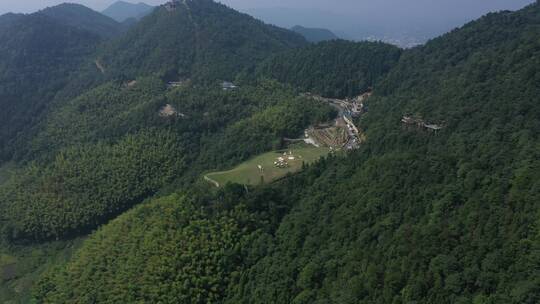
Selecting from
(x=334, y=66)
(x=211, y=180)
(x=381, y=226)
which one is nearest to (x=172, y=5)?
(x=334, y=66)

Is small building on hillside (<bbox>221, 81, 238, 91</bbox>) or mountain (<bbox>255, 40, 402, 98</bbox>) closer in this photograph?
mountain (<bbox>255, 40, 402, 98</bbox>)

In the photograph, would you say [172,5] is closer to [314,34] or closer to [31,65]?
[31,65]

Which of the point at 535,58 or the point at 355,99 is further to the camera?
the point at 355,99

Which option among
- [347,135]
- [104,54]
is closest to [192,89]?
[347,135]

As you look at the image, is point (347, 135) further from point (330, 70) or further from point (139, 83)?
point (139, 83)

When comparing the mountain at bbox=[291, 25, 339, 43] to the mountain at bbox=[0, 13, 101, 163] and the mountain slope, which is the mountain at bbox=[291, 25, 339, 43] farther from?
the mountain slope

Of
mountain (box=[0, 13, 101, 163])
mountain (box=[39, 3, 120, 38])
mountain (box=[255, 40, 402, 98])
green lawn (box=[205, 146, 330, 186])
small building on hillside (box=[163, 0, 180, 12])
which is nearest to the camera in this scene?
green lawn (box=[205, 146, 330, 186])

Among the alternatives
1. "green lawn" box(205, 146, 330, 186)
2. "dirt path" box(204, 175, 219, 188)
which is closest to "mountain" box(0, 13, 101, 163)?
"dirt path" box(204, 175, 219, 188)

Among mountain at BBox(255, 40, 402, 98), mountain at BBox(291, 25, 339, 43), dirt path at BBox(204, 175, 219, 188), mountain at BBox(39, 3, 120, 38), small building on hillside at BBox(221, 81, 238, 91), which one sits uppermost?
mountain at BBox(291, 25, 339, 43)
